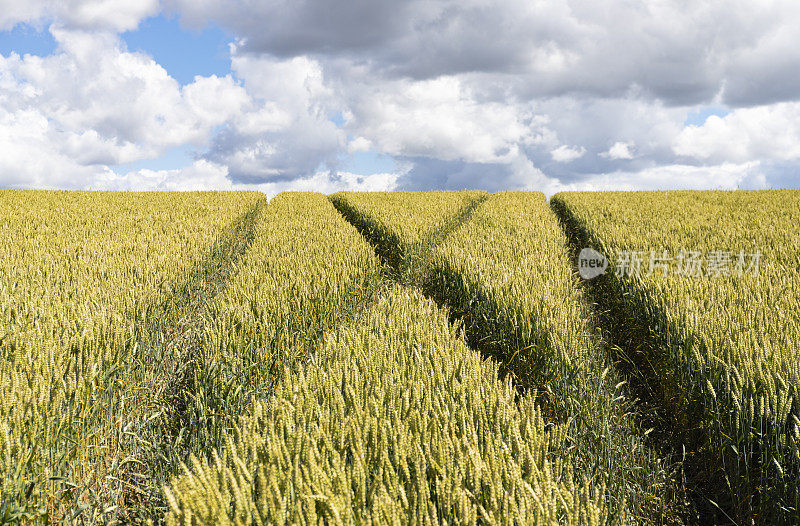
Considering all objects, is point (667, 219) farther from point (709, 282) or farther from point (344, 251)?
point (344, 251)

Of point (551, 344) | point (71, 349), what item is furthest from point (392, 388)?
point (71, 349)

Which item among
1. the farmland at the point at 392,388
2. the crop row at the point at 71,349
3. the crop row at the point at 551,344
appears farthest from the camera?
the crop row at the point at 551,344

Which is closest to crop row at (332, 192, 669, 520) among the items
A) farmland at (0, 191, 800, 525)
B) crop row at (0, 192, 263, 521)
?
farmland at (0, 191, 800, 525)

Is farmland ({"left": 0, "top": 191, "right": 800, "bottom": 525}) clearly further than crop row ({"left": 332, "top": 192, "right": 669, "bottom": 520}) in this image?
No

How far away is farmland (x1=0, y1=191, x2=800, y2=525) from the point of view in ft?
5.52

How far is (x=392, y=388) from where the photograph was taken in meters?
2.20

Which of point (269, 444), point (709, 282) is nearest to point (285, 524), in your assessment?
point (269, 444)

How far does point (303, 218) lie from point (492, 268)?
5.06 meters

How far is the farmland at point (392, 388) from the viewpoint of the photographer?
1.68 meters

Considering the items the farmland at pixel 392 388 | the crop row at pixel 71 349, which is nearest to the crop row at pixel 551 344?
the farmland at pixel 392 388

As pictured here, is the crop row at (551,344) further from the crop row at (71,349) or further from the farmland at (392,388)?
the crop row at (71,349)

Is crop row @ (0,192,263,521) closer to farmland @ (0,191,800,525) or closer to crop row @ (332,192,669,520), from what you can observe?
farmland @ (0,191,800,525)

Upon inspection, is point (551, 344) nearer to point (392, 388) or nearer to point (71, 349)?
point (392, 388)

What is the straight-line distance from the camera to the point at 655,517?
2.71 meters
